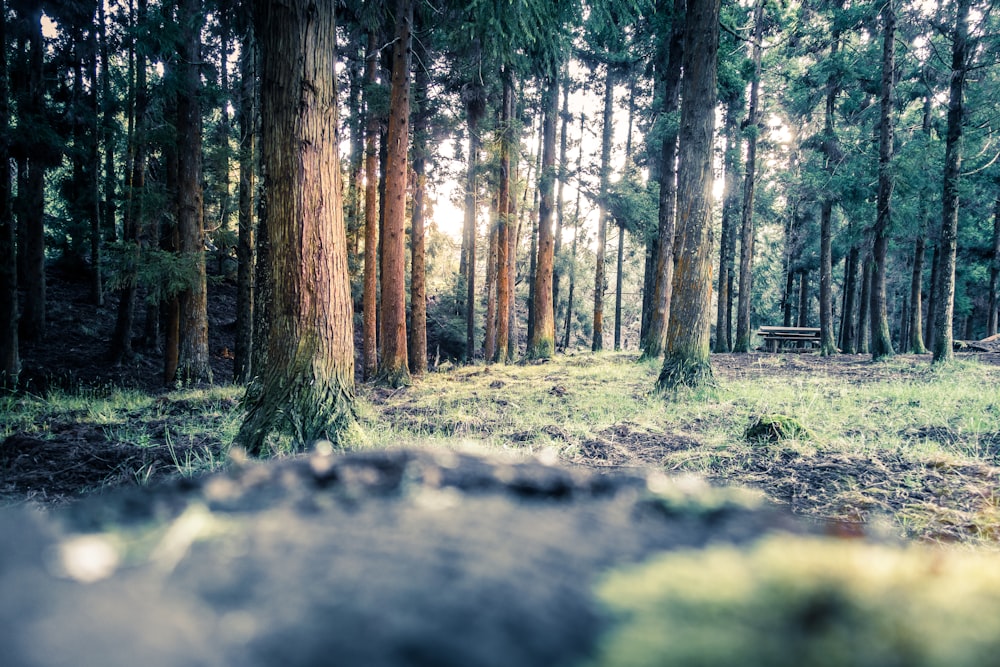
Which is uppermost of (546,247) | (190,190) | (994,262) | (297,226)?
(994,262)

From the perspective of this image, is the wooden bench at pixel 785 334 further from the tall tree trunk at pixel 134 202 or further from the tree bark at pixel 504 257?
the tall tree trunk at pixel 134 202

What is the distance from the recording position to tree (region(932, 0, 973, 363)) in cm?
1048

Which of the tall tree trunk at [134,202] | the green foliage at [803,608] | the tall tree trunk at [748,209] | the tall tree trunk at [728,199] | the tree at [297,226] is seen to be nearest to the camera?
the green foliage at [803,608]

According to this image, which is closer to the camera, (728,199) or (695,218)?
(695,218)

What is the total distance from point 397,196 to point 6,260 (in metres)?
7.16

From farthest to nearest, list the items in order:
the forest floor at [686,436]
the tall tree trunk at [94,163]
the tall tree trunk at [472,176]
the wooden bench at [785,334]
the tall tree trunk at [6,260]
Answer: the wooden bench at [785,334] → the tall tree trunk at [472,176] → the tall tree trunk at [94,163] → the tall tree trunk at [6,260] → the forest floor at [686,436]

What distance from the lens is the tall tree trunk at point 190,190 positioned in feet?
33.4

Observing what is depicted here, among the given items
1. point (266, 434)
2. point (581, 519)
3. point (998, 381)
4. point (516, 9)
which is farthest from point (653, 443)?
point (998, 381)

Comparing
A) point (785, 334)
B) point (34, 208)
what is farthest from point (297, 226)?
point (785, 334)

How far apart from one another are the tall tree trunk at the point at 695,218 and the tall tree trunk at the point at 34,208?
12296 mm

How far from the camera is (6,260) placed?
29.0 ft

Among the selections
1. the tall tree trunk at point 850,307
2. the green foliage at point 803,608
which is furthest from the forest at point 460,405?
the tall tree trunk at point 850,307

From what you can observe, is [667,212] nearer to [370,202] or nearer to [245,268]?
[370,202]

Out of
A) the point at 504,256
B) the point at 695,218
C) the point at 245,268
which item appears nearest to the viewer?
the point at 695,218
